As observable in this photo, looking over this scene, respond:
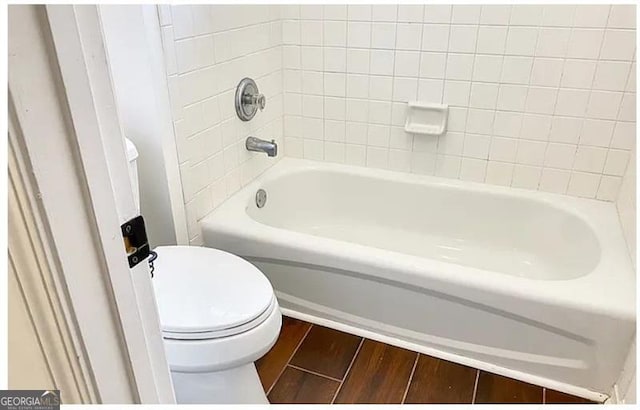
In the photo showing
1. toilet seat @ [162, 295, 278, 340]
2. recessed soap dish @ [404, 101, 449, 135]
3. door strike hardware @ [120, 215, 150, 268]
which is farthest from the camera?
recessed soap dish @ [404, 101, 449, 135]

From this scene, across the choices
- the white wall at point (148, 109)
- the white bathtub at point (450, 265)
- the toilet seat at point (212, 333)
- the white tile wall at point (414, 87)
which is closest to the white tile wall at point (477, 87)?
the white tile wall at point (414, 87)

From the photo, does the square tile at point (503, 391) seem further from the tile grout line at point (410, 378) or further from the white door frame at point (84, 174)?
the white door frame at point (84, 174)

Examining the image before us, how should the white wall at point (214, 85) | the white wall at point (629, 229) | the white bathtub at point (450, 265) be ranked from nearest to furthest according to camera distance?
the white wall at point (629, 229), the white bathtub at point (450, 265), the white wall at point (214, 85)

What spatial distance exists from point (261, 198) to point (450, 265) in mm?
900

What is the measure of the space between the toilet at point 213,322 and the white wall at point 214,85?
322mm

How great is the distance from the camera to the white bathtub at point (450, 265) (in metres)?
1.44

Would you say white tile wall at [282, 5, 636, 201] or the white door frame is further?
white tile wall at [282, 5, 636, 201]

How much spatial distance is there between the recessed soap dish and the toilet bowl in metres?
1.02

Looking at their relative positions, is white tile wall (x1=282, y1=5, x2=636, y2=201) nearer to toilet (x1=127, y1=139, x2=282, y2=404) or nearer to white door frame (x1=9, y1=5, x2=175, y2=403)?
toilet (x1=127, y1=139, x2=282, y2=404)

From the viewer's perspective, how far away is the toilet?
1188 mm

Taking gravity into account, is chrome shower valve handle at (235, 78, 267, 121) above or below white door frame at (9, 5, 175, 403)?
below

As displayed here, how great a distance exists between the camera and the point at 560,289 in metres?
1.42

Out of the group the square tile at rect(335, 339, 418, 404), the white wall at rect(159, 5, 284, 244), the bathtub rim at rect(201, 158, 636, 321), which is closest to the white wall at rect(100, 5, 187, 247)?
the white wall at rect(159, 5, 284, 244)
